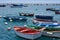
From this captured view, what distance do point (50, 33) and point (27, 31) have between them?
156 inches

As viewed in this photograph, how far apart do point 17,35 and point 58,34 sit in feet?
23.6

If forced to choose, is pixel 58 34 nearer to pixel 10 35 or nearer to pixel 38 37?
pixel 38 37

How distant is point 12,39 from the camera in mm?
40906

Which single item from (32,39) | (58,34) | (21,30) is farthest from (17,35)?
(58,34)

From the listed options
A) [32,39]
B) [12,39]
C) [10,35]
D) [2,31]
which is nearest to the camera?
[32,39]

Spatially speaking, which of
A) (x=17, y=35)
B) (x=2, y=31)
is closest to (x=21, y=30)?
(x=17, y=35)

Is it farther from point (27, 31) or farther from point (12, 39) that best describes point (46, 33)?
point (12, 39)

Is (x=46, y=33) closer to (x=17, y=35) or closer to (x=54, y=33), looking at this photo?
(x=54, y=33)

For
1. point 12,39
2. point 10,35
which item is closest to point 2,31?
point 10,35

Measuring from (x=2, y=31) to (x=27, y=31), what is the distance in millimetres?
8584

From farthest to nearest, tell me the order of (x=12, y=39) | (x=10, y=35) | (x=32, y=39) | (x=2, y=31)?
(x=2, y=31)
(x=10, y=35)
(x=12, y=39)
(x=32, y=39)

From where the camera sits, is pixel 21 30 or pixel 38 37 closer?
pixel 38 37

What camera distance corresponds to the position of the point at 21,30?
4209cm

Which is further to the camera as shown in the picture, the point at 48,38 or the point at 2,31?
the point at 2,31
